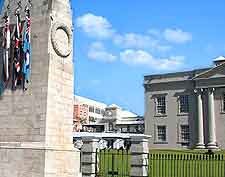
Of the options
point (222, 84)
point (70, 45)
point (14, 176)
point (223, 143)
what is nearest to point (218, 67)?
point (222, 84)

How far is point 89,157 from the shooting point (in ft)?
58.2

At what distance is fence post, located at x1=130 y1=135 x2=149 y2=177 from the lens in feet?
52.7

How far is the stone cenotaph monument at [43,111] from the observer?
16.1 metres

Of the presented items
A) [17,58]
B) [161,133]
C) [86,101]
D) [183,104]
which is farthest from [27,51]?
[86,101]

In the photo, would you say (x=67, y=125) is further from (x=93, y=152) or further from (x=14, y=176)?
(x=14, y=176)

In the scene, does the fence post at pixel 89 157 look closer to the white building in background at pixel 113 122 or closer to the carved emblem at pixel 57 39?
the carved emblem at pixel 57 39

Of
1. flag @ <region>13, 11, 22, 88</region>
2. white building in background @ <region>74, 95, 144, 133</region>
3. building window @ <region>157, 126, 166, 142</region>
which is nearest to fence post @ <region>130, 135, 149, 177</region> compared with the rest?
flag @ <region>13, 11, 22, 88</region>

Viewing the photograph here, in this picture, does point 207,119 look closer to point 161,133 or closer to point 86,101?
point 161,133

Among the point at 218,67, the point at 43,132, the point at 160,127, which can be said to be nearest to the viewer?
the point at 43,132

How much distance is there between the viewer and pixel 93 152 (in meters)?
17.7

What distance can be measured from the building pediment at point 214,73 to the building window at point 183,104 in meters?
3.38

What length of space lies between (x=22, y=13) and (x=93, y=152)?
692 centimetres

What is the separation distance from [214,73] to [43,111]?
3889 centimetres

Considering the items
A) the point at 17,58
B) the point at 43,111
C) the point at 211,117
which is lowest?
the point at 43,111
